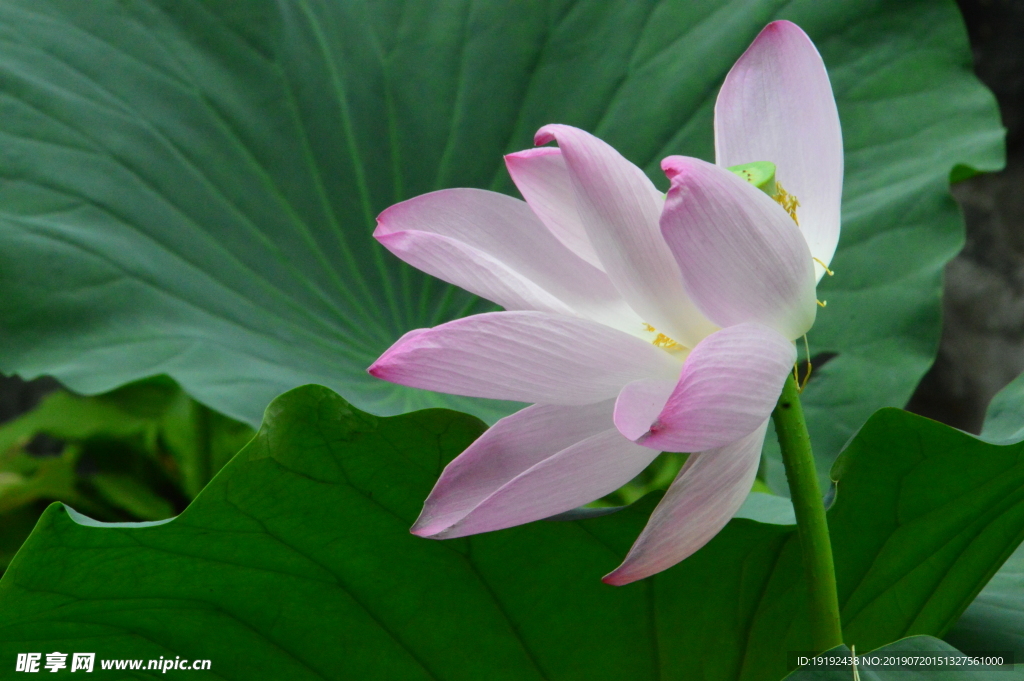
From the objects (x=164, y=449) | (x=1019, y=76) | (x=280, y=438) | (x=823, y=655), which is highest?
(x=1019, y=76)

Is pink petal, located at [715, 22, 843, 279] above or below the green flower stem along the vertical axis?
above

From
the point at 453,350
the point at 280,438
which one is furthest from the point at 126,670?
the point at 453,350

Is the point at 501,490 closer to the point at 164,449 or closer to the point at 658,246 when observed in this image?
the point at 658,246

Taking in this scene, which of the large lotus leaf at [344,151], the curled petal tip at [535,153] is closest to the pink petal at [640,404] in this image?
the curled petal tip at [535,153]

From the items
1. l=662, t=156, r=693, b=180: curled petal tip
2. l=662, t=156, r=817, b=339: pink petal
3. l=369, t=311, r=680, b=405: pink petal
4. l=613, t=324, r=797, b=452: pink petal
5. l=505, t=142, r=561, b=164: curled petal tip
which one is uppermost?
l=505, t=142, r=561, b=164: curled petal tip

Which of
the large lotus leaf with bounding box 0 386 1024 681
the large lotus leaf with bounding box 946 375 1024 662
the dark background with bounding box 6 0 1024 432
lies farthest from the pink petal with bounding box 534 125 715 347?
the dark background with bounding box 6 0 1024 432

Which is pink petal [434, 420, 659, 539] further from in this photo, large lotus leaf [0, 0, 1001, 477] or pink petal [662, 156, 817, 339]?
large lotus leaf [0, 0, 1001, 477]
